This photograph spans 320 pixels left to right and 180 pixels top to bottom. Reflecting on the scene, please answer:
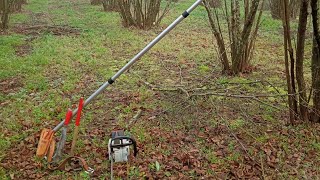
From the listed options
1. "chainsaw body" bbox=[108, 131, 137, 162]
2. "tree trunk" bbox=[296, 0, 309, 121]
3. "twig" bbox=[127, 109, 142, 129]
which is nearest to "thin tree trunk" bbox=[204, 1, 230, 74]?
"tree trunk" bbox=[296, 0, 309, 121]

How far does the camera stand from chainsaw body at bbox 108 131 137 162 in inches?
136

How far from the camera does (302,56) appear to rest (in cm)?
406

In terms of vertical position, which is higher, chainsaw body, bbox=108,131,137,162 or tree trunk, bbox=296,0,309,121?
tree trunk, bbox=296,0,309,121

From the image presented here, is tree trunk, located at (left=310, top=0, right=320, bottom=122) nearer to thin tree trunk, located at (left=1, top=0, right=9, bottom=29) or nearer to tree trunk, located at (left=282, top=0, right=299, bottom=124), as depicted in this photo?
tree trunk, located at (left=282, top=0, right=299, bottom=124)

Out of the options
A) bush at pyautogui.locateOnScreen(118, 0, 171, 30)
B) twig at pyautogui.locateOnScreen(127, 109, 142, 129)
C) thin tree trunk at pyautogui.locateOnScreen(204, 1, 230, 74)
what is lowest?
twig at pyautogui.locateOnScreen(127, 109, 142, 129)

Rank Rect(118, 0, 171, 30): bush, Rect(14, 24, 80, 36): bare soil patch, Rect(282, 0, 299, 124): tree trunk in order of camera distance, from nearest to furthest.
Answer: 1. Rect(282, 0, 299, 124): tree trunk
2. Rect(14, 24, 80, 36): bare soil patch
3. Rect(118, 0, 171, 30): bush

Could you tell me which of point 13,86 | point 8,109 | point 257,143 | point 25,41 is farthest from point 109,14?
point 257,143

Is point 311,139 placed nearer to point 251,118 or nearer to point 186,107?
point 251,118

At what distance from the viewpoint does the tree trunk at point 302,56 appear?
3.77 meters

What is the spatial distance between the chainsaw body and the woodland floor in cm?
10

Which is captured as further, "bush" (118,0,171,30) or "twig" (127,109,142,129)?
"bush" (118,0,171,30)

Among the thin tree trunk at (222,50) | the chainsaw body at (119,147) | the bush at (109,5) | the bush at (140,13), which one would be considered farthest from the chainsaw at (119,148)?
the bush at (109,5)

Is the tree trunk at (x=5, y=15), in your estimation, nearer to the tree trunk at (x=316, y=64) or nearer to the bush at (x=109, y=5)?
the bush at (x=109, y=5)

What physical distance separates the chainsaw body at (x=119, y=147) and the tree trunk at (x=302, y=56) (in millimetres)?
2196
